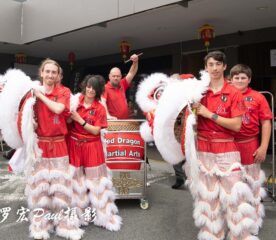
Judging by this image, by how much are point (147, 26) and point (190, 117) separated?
Answer: 5.84 m

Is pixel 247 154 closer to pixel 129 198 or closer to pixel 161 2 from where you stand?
pixel 129 198

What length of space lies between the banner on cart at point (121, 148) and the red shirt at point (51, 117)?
0.95 meters

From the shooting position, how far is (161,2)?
610 cm

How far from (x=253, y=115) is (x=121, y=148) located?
5.16 feet

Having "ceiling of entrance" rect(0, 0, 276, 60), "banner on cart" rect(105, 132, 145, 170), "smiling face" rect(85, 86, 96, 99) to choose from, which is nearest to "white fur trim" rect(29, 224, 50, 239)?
"banner on cart" rect(105, 132, 145, 170)

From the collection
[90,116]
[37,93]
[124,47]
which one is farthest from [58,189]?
[124,47]

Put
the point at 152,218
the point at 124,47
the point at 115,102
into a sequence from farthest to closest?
1. the point at 124,47
2. the point at 115,102
3. the point at 152,218

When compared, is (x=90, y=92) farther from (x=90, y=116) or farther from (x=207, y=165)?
(x=207, y=165)

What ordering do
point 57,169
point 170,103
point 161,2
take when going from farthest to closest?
point 161,2 < point 57,169 < point 170,103

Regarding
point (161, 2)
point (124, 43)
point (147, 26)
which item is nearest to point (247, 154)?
point (161, 2)

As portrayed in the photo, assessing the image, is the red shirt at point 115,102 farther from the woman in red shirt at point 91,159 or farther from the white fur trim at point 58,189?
the white fur trim at point 58,189

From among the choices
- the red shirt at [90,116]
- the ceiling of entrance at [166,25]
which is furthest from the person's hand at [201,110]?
the ceiling of entrance at [166,25]

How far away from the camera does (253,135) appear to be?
354 centimetres

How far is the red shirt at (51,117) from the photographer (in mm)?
3301
